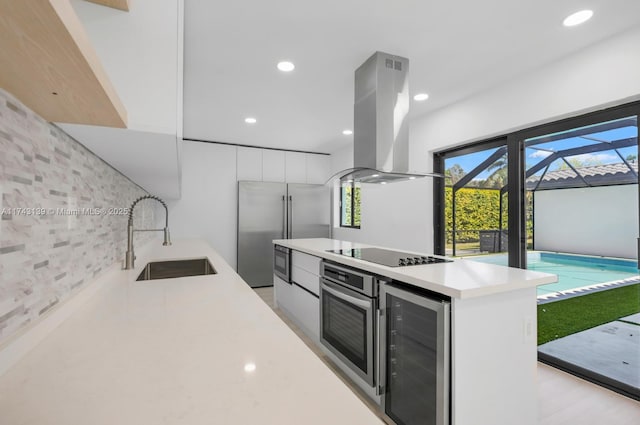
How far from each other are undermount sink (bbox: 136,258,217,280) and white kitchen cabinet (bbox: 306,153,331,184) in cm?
352

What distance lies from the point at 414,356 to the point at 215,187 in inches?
169

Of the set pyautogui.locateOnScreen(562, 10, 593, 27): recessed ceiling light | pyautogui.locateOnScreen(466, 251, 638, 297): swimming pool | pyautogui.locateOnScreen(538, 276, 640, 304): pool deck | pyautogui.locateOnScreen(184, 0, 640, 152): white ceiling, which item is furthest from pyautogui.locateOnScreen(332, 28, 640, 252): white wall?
pyautogui.locateOnScreen(538, 276, 640, 304): pool deck

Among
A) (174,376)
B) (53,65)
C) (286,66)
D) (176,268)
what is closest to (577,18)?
(286,66)

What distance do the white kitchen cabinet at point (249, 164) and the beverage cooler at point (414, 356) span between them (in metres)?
4.02

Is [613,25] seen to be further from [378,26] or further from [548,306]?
[548,306]

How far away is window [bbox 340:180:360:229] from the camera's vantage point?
17.7ft

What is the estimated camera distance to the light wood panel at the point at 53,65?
0.34 metres

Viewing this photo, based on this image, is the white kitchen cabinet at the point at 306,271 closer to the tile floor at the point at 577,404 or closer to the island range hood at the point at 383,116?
the tile floor at the point at 577,404

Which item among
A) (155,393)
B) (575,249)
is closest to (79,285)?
(155,393)

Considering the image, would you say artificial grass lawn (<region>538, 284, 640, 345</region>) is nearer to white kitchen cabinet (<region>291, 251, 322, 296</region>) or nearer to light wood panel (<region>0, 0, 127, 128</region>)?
white kitchen cabinet (<region>291, 251, 322, 296</region>)

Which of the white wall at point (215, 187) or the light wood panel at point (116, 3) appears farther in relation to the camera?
the white wall at point (215, 187)

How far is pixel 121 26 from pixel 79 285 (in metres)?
0.99

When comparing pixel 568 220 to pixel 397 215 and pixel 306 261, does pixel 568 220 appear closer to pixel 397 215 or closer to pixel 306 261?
pixel 397 215

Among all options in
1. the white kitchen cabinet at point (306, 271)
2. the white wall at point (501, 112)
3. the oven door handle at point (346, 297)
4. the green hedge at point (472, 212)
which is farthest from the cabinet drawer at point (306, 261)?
the green hedge at point (472, 212)
